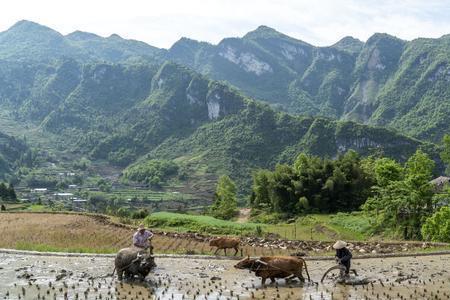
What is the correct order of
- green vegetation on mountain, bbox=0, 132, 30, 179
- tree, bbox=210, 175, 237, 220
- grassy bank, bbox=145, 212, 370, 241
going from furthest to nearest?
green vegetation on mountain, bbox=0, 132, 30, 179
tree, bbox=210, 175, 237, 220
grassy bank, bbox=145, 212, 370, 241

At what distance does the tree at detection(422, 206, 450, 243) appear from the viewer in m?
32.0

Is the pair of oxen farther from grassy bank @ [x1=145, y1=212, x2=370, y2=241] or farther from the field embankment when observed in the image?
grassy bank @ [x1=145, y1=212, x2=370, y2=241]

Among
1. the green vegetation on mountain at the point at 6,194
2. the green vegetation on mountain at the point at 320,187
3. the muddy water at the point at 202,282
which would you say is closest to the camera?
the muddy water at the point at 202,282

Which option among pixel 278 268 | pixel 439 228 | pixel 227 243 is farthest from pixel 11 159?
pixel 278 268

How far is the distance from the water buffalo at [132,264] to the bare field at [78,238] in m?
5.82

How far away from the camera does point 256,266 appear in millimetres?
17641

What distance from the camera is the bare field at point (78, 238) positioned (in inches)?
973

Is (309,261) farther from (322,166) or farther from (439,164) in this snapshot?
(439,164)

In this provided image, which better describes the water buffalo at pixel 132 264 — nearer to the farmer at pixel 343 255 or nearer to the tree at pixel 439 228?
the farmer at pixel 343 255

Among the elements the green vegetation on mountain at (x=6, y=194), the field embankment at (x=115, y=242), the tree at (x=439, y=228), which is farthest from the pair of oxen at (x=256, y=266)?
the green vegetation on mountain at (x=6, y=194)

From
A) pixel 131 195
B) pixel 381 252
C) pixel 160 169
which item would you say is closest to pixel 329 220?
pixel 381 252

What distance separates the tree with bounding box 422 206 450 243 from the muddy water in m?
11.4

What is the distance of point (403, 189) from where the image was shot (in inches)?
1507

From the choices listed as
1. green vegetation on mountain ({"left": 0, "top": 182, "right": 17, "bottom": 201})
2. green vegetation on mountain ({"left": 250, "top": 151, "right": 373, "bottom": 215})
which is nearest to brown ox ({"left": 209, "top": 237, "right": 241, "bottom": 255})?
green vegetation on mountain ({"left": 250, "top": 151, "right": 373, "bottom": 215})
